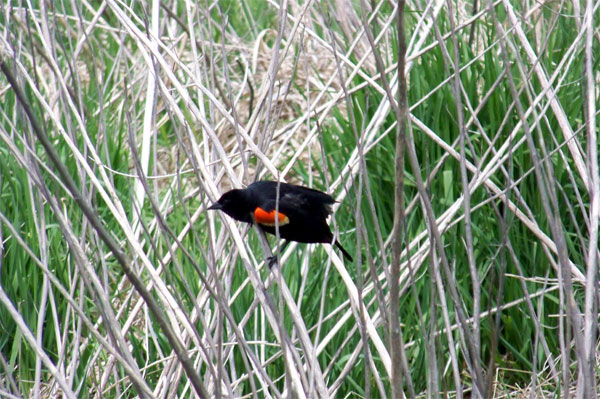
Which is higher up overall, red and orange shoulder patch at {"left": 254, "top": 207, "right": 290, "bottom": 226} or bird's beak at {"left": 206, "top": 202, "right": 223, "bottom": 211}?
bird's beak at {"left": 206, "top": 202, "right": 223, "bottom": 211}

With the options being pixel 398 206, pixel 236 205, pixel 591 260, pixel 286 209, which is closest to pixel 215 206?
pixel 236 205

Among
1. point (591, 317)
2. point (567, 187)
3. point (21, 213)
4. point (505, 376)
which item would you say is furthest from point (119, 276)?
point (591, 317)

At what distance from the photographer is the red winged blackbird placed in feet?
8.49

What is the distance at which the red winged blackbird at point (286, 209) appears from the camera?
8.49ft

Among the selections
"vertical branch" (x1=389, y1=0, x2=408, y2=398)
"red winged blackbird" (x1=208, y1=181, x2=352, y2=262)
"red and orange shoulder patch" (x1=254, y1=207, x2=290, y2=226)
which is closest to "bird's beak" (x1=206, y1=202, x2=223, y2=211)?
"red winged blackbird" (x1=208, y1=181, x2=352, y2=262)

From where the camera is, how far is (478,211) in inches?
127

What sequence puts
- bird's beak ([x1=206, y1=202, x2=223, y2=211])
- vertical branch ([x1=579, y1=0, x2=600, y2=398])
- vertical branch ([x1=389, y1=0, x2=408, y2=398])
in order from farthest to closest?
bird's beak ([x1=206, y1=202, x2=223, y2=211]) → vertical branch ([x1=579, y1=0, x2=600, y2=398]) → vertical branch ([x1=389, y1=0, x2=408, y2=398])

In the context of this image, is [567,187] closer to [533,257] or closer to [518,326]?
[533,257]

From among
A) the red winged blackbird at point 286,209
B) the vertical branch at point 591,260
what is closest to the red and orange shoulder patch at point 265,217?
the red winged blackbird at point 286,209

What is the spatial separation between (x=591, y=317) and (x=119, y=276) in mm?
2512

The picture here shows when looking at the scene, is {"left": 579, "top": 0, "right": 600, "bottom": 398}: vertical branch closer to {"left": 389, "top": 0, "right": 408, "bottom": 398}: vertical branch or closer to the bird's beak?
{"left": 389, "top": 0, "right": 408, "bottom": 398}: vertical branch

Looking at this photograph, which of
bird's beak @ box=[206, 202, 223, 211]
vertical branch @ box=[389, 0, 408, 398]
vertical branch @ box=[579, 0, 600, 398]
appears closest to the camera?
vertical branch @ box=[389, 0, 408, 398]

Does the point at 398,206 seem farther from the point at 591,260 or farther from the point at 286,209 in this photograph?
the point at 286,209

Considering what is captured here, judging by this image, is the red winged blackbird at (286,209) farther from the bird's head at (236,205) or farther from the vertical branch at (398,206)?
the vertical branch at (398,206)
